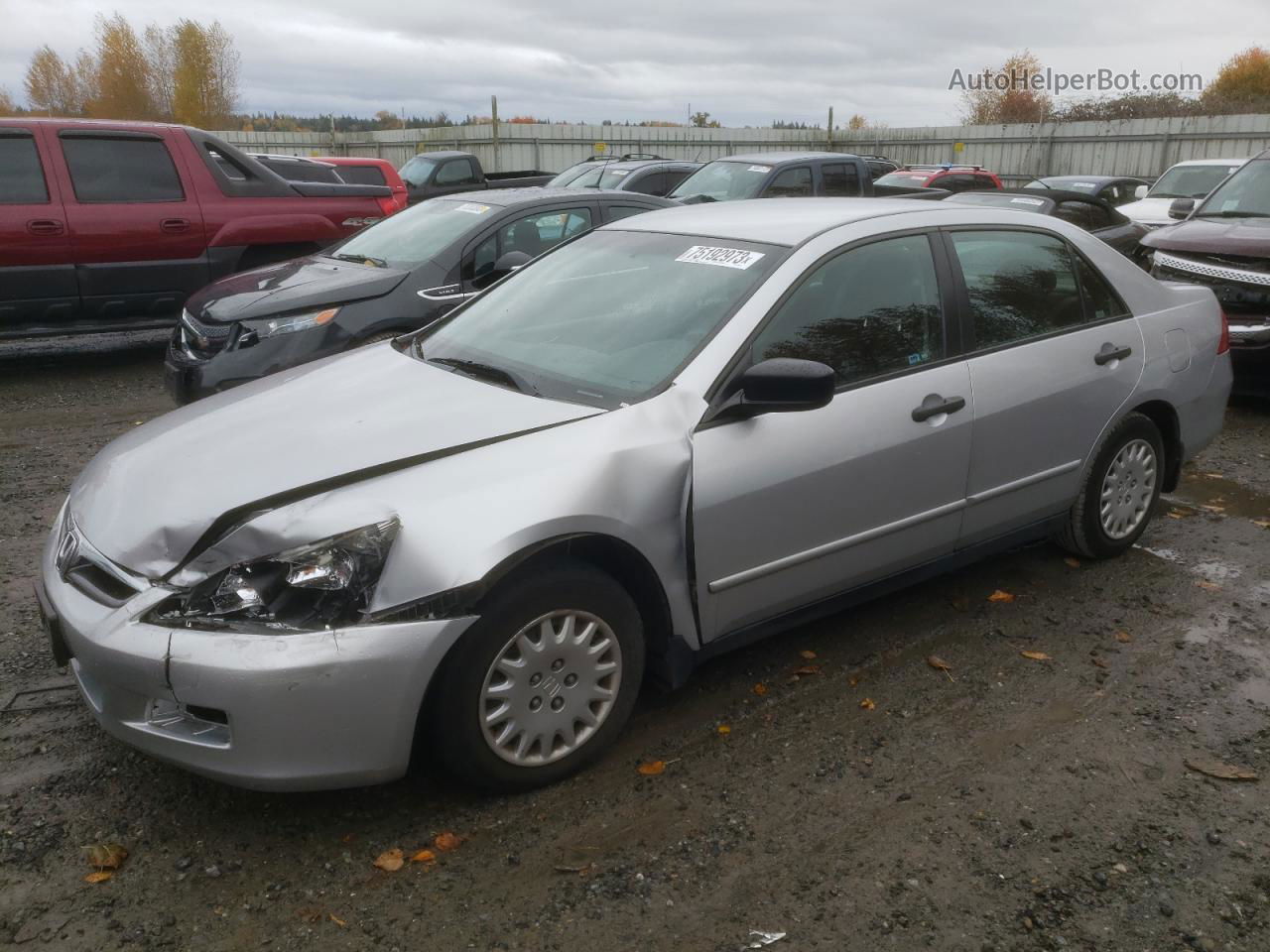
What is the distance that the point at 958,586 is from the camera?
188 inches

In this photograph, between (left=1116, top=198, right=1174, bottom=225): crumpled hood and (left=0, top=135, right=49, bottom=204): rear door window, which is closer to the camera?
(left=0, top=135, right=49, bottom=204): rear door window

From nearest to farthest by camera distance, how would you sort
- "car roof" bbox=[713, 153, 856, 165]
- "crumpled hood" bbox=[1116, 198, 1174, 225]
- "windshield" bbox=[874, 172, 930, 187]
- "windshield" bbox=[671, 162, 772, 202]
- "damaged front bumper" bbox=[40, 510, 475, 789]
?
"damaged front bumper" bbox=[40, 510, 475, 789] → "windshield" bbox=[671, 162, 772, 202] → "car roof" bbox=[713, 153, 856, 165] → "crumpled hood" bbox=[1116, 198, 1174, 225] → "windshield" bbox=[874, 172, 930, 187]

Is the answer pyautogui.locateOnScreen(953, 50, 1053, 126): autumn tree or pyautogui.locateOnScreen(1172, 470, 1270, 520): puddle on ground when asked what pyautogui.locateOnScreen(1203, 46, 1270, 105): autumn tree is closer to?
pyautogui.locateOnScreen(953, 50, 1053, 126): autumn tree

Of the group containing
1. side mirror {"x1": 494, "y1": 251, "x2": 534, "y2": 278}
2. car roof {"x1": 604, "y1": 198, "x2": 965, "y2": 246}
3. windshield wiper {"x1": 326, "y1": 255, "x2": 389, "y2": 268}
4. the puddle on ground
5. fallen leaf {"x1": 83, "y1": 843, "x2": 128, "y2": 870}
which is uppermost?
car roof {"x1": 604, "y1": 198, "x2": 965, "y2": 246}

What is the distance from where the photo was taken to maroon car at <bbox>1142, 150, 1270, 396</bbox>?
25.0ft

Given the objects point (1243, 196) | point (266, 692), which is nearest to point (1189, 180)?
point (1243, 196)

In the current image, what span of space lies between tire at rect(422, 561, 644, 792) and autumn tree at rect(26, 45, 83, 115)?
2394 inches

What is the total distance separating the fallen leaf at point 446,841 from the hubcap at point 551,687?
0.84 feet

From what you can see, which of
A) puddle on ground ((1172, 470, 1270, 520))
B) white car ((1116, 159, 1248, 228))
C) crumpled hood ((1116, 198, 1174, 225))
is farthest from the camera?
white car ((1116, 159, 1248, 228))

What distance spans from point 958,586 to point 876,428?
142 centimetres

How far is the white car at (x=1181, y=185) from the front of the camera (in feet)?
50.3

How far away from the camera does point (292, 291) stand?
6.84m

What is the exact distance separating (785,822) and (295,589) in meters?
1.52

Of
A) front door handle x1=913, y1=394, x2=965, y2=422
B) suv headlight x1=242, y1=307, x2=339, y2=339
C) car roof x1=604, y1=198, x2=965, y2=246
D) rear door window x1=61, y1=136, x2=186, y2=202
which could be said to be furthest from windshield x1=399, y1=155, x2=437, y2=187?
front door handle x1=913, y1=394, x2=965, y2=422
